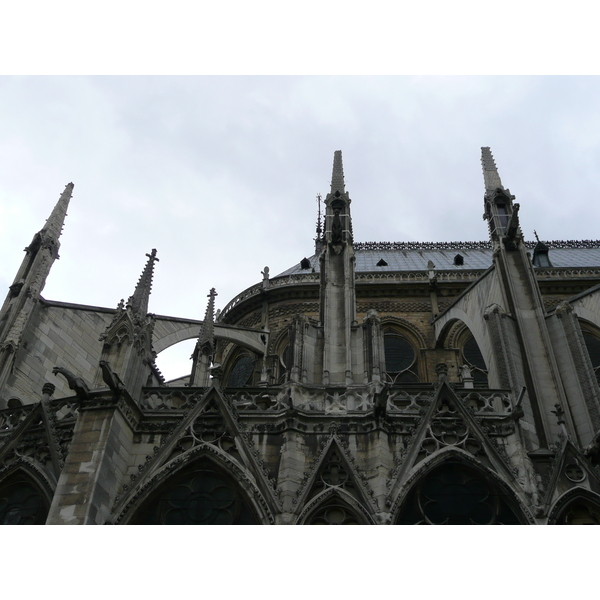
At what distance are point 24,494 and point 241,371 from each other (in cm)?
1159

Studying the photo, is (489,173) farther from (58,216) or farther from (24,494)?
(24,494)

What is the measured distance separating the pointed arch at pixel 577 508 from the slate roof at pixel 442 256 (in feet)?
59.9

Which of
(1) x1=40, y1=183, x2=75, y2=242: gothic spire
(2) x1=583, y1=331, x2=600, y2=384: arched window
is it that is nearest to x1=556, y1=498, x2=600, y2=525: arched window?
(2) x1=583, y1=331, x2=600, y2=384: arched window

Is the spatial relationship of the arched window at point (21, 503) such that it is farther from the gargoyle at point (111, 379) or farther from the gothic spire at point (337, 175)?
the gothic spire at point (337, 175)

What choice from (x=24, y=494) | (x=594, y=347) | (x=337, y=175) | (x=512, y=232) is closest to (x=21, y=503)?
(x=24, y=494)

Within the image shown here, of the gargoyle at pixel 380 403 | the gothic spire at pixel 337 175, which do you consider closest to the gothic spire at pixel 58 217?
the gothic spire at pixel 337 175

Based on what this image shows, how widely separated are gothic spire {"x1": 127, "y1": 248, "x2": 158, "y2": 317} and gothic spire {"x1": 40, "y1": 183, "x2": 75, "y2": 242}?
3.75 metres

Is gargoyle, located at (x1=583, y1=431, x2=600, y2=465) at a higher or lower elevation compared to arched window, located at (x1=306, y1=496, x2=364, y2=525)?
higher

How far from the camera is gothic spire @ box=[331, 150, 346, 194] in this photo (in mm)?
15371

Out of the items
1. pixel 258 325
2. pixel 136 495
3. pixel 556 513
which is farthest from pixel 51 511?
pixel 258 325

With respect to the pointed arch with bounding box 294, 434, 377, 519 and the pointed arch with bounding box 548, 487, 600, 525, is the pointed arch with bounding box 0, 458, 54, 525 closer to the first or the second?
the pointed arch with bounding box 294, 434, 377, 519

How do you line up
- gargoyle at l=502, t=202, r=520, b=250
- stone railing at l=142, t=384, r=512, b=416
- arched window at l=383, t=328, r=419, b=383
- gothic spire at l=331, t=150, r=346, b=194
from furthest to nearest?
arched window at l=383, t=328, r=419, b=383, gothic spire at l=331, t=150, r=346, b=194, gargoyle at l=502, t=202, r=520, b=250, stone railing at l=142, t=384, r=512, b=416

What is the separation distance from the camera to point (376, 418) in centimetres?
1028

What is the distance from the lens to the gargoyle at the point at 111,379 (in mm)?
10008
